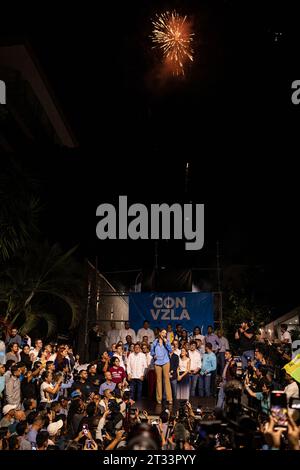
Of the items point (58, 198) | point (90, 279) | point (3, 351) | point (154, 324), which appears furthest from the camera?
point (58, 198)

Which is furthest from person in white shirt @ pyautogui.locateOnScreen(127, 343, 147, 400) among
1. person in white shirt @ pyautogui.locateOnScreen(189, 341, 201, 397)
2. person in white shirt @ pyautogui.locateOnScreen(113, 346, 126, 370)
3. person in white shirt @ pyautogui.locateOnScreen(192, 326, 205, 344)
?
person in white shirt @ pyautogui.locateOnScreen(192, 326, 205, 344)

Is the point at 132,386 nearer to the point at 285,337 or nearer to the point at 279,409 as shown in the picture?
the point at 285,337

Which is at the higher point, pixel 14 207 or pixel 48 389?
pixel 14 207

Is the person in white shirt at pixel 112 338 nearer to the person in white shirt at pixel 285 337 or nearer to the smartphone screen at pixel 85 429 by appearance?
the person in white shirt at pixel 285 337

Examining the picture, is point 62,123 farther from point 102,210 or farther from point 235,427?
point 235,427

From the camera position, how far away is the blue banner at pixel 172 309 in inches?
→ 592

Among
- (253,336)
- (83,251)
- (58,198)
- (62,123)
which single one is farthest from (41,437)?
(62,123)

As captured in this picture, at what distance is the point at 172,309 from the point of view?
15148mm

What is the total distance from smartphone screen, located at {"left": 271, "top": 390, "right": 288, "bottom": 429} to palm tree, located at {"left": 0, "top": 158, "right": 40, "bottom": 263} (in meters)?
10.7

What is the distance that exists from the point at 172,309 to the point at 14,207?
19.8 ft

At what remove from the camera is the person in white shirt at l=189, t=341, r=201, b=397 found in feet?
43.2

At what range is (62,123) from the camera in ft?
91.1

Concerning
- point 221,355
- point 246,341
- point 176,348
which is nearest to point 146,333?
point 176,348
